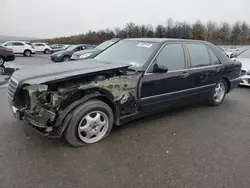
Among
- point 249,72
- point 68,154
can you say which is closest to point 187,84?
point 68,154

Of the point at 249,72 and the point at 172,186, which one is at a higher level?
the point at 249,72

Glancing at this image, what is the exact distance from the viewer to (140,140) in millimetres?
3229

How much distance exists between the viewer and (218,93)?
16.3 feet

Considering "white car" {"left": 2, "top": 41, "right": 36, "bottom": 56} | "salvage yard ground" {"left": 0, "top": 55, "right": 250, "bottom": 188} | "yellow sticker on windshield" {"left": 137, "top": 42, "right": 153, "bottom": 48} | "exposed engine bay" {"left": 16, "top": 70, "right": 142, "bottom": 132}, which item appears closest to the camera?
"salvage yard ground" {"left": 0, "top": 55, "right": 250, "bottom": 188}

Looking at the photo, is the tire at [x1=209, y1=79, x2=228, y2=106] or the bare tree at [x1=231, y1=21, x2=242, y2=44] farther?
the bare tree at [x1=231, y1=21, x2=242, y2=44]

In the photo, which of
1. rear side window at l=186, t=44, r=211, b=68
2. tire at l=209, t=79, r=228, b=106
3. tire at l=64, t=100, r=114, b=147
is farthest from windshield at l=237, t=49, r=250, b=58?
tire at l=64, t=100, r=114, b=147

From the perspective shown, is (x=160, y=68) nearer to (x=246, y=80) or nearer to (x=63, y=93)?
(x=63, y=93)

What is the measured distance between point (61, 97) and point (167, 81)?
1862 millimetres

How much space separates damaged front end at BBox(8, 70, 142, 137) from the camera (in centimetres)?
269

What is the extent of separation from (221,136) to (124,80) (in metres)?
1.89

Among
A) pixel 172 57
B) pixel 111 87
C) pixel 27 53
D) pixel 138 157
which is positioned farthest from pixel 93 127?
pixel 27 53

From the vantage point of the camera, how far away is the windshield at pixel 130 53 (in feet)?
11.7

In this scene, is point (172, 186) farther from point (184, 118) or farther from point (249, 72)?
point (249, 72)

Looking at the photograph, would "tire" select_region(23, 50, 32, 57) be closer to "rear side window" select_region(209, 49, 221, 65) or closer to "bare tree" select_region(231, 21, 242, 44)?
"rear side window" select_region(209, 49, 221, 65)
